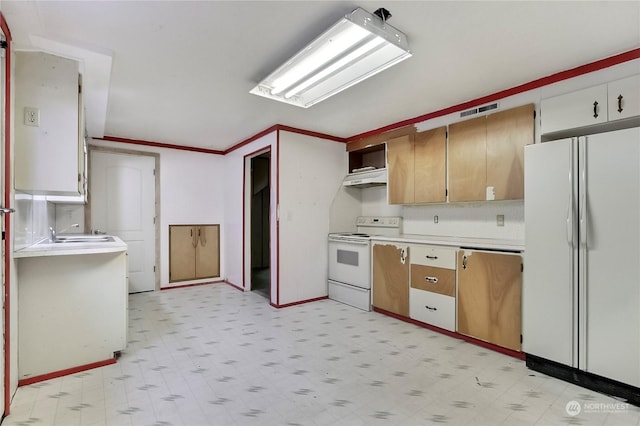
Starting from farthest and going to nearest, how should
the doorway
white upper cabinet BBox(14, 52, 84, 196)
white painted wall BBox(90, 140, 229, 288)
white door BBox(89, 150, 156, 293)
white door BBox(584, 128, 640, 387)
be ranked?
the doorway
white painted wall BBox(90, 140, 229, 288)
white door BBox(89, 150, 156, 293)
white upper cabinet BBox(14, 52, 84, 196)
white door BBox(584, 128, 640, 387)

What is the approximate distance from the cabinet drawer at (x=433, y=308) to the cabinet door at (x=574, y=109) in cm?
176

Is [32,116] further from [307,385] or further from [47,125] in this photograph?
[307,385]

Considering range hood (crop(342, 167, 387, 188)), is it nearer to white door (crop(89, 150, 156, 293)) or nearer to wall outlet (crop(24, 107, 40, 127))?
white door (crop(89, 150, 156, 293))

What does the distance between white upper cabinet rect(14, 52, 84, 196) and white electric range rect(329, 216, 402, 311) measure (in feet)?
9.62

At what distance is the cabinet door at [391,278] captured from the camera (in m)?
3.51

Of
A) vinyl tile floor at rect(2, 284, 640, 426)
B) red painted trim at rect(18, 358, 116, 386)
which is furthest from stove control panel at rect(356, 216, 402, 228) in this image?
red painted trim at rect(18, 358, 116, 386)

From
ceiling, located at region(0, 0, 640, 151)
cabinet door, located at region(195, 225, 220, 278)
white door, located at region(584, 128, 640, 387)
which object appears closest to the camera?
ceiling, located at region(0, 0, 640, 151)

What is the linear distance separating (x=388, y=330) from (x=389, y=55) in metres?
2.56

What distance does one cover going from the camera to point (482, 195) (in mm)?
3072

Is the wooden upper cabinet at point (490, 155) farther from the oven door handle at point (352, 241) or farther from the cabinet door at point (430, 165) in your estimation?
the oven door handle at point (352, 241)

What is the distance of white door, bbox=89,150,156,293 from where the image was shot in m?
4.57

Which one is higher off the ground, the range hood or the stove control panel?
the range hood

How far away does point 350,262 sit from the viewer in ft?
13.7

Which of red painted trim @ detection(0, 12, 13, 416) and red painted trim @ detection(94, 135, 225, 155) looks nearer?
red painted trim @ detection(0, 12, 13, 416)
